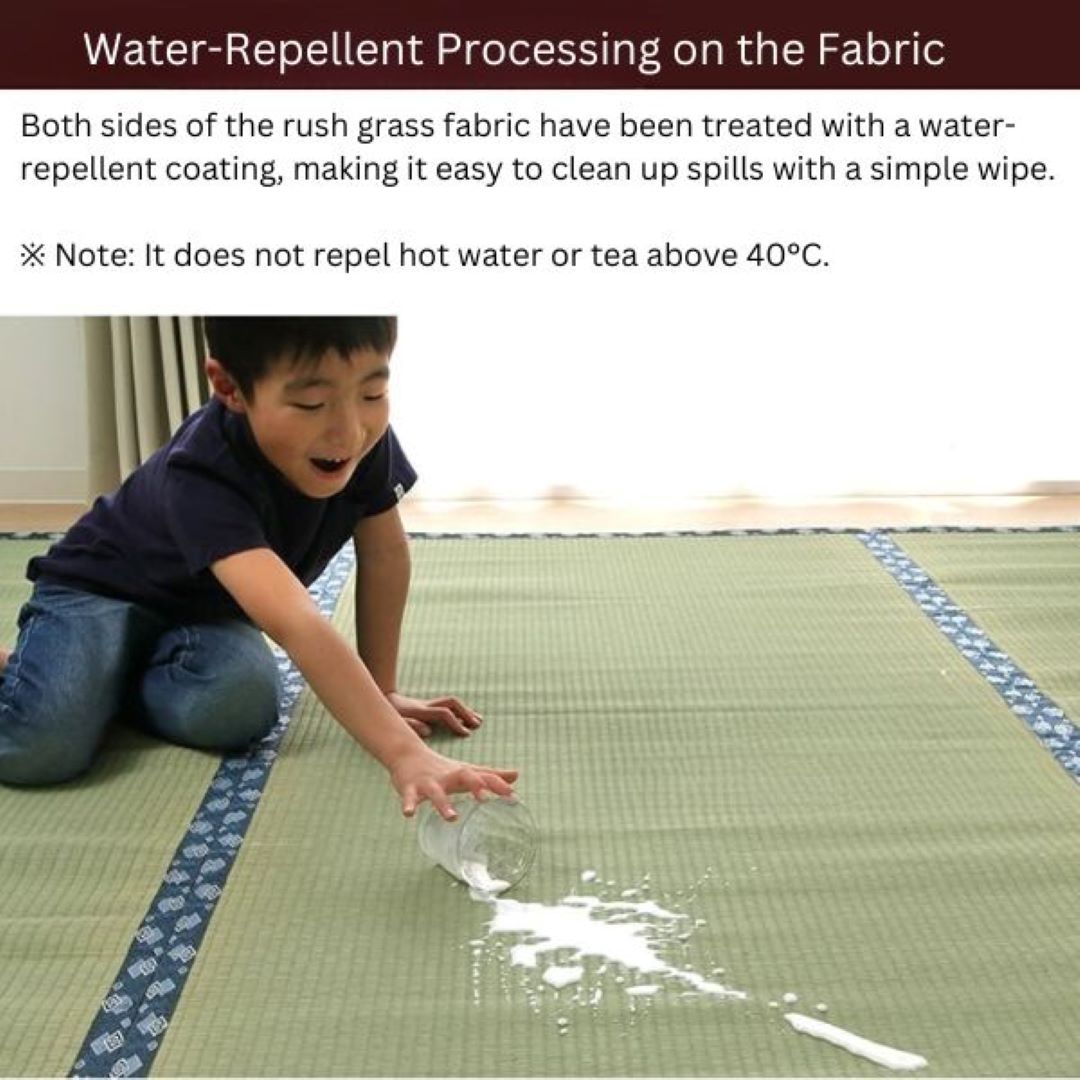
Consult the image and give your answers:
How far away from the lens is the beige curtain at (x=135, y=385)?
2523mm

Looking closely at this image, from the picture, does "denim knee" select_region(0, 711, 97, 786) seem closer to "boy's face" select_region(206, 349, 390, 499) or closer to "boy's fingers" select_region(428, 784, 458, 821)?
"boy's face" select_region(206, 349, 390, 499)

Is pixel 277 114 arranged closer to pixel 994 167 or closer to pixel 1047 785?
pixel 994 167

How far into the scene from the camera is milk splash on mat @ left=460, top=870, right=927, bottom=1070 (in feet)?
3.36

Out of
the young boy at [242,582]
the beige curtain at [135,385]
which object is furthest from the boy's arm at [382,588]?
the beige curtain at [135,385]

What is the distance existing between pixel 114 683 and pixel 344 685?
11.5 inches

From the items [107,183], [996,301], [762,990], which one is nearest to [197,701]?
[107,183]

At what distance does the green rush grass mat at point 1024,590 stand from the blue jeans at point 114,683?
28.5 inches

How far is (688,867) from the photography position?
1.23 metres

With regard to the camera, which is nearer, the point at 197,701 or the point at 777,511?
the point at 197,701

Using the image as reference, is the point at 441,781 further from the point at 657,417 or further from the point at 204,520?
the point at 657,417

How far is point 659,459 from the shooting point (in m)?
2.73

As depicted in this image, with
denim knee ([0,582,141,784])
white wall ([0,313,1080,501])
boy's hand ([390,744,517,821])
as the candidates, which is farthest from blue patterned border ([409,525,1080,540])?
boy's hand ([390,744,517,821])

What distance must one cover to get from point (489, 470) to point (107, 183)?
1.34m
